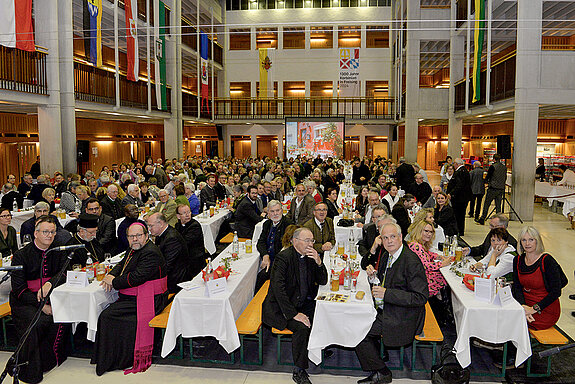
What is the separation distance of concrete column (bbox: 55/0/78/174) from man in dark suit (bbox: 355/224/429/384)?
38.2 feet

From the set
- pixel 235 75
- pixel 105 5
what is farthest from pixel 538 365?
pixel 235 75

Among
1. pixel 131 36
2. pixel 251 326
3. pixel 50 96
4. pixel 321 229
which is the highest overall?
pixel 131 36

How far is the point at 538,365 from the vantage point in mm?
4703

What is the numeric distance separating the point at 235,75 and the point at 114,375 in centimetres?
2837

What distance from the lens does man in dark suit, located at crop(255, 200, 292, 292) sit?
20.4 feet

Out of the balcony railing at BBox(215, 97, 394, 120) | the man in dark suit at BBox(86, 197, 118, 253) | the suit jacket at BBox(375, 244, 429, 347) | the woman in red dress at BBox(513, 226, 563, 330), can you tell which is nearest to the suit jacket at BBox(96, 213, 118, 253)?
the man in dark suit at BBox(86, 197, 118, 253)

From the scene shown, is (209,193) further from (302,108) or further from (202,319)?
(302,108)

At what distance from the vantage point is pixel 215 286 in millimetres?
4672

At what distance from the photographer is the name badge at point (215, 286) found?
464 cm

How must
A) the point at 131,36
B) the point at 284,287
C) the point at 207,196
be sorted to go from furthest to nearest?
the point at 131,36 → the point at 207,196 → the point at 284,287

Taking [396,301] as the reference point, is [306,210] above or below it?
above

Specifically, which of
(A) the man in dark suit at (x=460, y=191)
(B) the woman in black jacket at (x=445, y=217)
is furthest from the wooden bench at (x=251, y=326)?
(A) the man in dark suit at (x=460, y=191)

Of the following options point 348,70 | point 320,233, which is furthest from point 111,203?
point 348,70

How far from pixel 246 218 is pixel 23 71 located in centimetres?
774
